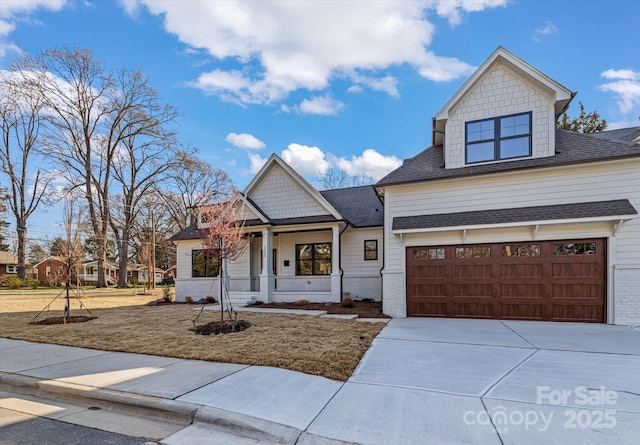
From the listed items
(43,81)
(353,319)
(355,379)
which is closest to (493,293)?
(353,319)

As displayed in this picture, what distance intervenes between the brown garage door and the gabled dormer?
3.01m

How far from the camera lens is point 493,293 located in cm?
1023

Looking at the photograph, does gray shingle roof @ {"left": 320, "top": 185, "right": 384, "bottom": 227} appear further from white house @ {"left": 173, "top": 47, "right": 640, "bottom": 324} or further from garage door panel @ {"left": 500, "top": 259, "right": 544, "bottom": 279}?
garage door panel @ {"left": 500, "top": 259, "right": 544, "bottom": 279}

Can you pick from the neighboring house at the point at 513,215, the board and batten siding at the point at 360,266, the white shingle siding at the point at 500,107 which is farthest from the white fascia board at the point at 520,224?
the board and batten siding at the point at 360,266

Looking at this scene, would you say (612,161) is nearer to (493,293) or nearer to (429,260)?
(493,293)

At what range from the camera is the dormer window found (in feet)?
34.8

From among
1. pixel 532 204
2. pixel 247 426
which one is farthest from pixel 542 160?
pixel 247 426

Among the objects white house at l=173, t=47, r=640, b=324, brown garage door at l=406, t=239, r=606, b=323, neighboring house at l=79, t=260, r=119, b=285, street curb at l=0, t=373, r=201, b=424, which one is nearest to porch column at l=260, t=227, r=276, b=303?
white house at l=173, t=47, r=640, b=324

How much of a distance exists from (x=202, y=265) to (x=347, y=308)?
28.6ft

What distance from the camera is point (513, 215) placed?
1002cm

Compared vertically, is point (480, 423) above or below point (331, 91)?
below

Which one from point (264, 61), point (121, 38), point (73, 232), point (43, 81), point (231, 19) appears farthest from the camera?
point (43, 81)

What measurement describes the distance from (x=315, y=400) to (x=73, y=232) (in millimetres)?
13852

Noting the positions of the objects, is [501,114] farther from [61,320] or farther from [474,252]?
[61,320]
